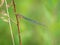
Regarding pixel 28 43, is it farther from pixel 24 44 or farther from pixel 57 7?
pixel 57 7

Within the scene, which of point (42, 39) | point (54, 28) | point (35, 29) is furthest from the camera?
point (35, 29)

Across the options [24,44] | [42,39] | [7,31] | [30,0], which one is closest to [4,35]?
[7,31]

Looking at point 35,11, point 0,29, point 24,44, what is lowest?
point 24,44

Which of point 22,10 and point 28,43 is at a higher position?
point 22,10

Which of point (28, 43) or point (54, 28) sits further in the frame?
point (28, 43)

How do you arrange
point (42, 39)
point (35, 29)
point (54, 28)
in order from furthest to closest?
point (35, 29) < point (42, 39) < point (54, 28)

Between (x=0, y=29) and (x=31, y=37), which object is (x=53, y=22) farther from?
(x=0, y=29)
